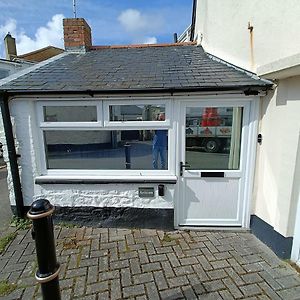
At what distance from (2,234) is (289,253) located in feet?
15.5

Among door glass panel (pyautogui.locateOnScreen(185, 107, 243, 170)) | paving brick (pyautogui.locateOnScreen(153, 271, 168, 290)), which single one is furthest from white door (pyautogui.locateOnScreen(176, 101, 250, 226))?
paving brick (pyautogui.locateOnScreen(153, 271, 168, 290))

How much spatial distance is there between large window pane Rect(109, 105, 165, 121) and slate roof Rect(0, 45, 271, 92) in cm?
37

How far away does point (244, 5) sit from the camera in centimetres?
372

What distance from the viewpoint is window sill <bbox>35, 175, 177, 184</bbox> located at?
12.8 ft

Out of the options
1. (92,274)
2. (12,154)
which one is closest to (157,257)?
(92,274)

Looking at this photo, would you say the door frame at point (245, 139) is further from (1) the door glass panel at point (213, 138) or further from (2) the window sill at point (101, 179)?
(2) the window sill at point (101, 179)

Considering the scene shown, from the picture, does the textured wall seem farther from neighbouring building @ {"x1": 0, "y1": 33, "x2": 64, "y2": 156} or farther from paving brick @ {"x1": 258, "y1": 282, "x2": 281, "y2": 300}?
paving brick @ {"x1": 258, "y1": 282, "x2": 281, "y2": 300}

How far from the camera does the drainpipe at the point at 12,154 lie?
152 inches

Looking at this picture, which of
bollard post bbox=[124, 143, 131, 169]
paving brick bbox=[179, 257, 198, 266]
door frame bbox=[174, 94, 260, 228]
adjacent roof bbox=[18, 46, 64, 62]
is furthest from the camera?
adjacent roof bbox=[18, 46, 64, 62]

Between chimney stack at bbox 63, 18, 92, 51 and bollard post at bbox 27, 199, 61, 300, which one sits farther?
chimney stack at bbox 63, 18, 92, 51

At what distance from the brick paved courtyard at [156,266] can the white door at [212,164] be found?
1.14ft

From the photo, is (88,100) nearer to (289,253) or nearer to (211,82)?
(211,82)

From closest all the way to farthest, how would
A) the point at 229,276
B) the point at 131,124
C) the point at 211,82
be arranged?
1. the point at 229,276
2. the point at 211,82
3. the point at 131,124

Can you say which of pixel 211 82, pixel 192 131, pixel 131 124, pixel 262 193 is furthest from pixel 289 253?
pixel 131 124
